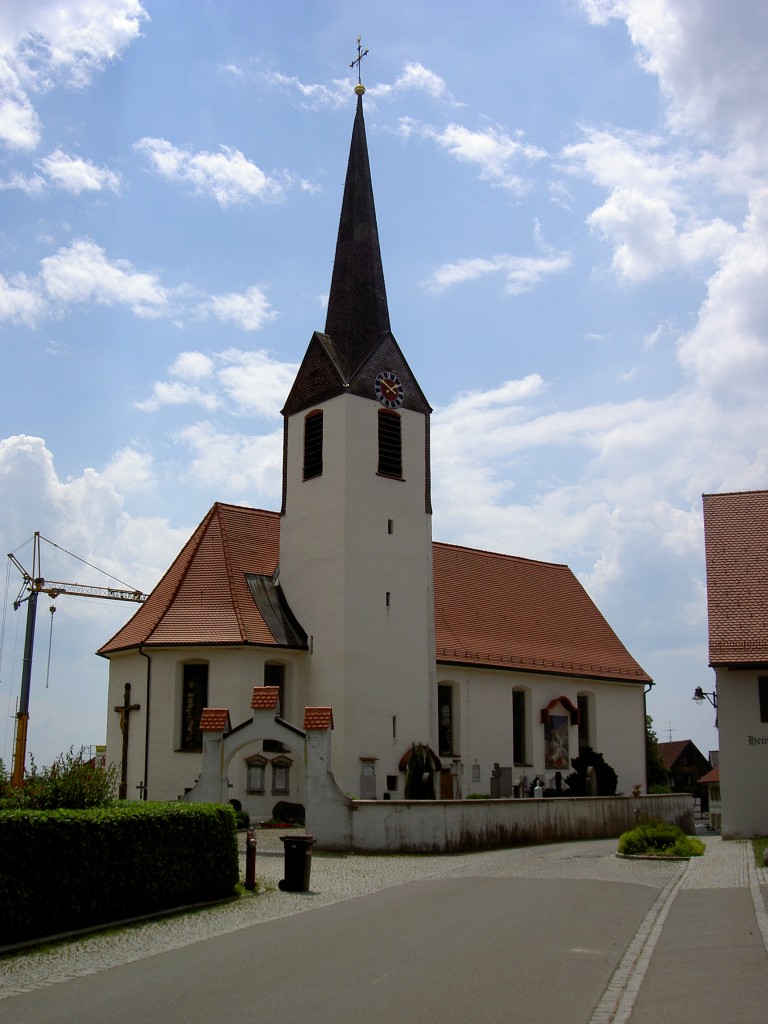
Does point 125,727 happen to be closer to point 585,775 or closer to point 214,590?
point 214,590

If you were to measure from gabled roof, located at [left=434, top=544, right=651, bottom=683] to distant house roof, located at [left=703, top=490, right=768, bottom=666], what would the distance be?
1030cm

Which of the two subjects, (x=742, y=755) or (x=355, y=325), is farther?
(x=355, y=325)

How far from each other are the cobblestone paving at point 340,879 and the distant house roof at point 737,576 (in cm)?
481

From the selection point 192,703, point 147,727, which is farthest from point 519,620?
point 147,727

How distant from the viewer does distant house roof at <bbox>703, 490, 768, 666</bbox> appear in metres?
27.5

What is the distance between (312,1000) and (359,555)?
81.2ft

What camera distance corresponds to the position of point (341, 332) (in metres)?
36.9

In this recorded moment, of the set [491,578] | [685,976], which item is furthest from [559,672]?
[685,976]

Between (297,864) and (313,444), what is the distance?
20.6 m

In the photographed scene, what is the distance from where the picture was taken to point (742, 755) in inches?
1083

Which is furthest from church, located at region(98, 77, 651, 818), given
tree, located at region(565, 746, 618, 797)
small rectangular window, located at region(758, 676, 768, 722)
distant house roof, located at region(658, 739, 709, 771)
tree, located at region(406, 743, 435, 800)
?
distant house roof, located at region(658, 739, 709, 771)

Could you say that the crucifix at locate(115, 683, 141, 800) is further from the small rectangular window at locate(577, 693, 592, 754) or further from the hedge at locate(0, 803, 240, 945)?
the small rectangular window at locate(577, 693, 592, 754)

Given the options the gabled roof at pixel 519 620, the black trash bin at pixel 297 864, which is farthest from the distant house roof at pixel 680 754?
A: the black trash bin at pixel 297 864

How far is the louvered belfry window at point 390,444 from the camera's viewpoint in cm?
3544
